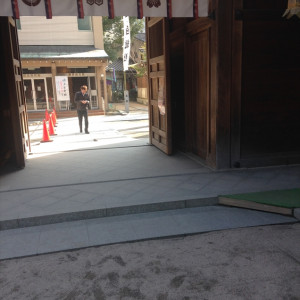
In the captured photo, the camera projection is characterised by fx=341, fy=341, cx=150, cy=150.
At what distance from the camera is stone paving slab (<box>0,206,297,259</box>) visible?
4020 millimetres

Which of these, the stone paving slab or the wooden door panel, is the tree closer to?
the wooden door panel

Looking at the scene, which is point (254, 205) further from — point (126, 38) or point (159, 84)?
point (126, 38)

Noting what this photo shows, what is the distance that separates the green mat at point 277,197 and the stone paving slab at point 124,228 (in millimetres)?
176

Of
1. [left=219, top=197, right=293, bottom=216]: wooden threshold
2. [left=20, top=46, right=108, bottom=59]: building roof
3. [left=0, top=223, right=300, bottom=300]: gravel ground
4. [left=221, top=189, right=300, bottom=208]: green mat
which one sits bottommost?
[left=0, top=223, right=300, bottom=300]: gravel ground

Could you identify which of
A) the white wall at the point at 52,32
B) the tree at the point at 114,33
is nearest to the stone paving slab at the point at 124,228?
the white wall at the point at 52,32

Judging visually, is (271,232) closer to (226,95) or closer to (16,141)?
(226,95)

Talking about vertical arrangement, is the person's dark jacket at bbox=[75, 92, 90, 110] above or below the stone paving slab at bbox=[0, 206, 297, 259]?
above

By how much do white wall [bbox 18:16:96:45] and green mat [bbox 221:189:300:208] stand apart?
19250 millimetres

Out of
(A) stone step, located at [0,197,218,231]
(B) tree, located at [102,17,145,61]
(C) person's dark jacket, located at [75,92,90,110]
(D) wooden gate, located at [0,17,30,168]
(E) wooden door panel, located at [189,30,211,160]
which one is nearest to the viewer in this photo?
(A) stone step, located at [0,197,218,231]

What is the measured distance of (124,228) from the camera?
443cm

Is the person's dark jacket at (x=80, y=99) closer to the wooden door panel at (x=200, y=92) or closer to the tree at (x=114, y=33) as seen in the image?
the wooden door panel at (x=200, y=92)

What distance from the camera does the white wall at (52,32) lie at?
20.9 m

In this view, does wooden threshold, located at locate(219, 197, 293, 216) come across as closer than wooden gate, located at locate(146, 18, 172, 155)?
Yes

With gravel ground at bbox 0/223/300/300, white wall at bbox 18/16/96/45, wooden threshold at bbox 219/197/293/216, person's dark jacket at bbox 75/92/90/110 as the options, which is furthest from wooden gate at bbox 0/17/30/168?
white wall at bbox 18/16/96/45
